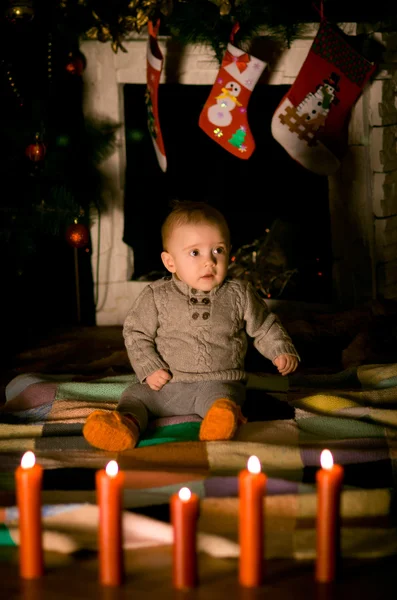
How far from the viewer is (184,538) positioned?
1101mm

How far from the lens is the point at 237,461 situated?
65.6 inches

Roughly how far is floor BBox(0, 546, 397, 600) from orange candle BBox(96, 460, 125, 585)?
6 cm

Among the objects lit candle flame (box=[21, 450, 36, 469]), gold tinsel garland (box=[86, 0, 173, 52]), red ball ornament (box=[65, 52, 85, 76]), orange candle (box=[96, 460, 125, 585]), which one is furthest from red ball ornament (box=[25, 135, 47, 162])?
orange candle (box=[96, 460, 125, 585])

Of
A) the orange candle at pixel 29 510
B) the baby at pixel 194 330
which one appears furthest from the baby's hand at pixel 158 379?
the orange candle at pixel 29 510

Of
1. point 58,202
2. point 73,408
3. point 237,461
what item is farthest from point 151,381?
point 58,202

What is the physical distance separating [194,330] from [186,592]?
0.91 m

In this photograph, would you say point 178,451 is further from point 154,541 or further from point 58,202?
point 58,202

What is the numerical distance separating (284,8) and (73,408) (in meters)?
1.83

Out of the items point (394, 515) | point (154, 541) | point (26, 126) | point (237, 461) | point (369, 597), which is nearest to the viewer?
point (369, 597)

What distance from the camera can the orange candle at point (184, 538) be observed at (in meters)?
1.08

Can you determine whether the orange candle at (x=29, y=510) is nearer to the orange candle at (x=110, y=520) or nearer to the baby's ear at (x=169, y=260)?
the orange candle at (x=110, y=520)

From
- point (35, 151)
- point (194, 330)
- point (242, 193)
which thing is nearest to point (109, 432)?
point (194, 330)

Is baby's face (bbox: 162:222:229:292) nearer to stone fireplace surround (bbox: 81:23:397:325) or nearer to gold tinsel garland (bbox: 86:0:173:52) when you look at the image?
gold tinsel garland (bbox: 86:0:173:52)

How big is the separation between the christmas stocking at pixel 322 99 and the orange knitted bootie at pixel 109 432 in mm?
1671
